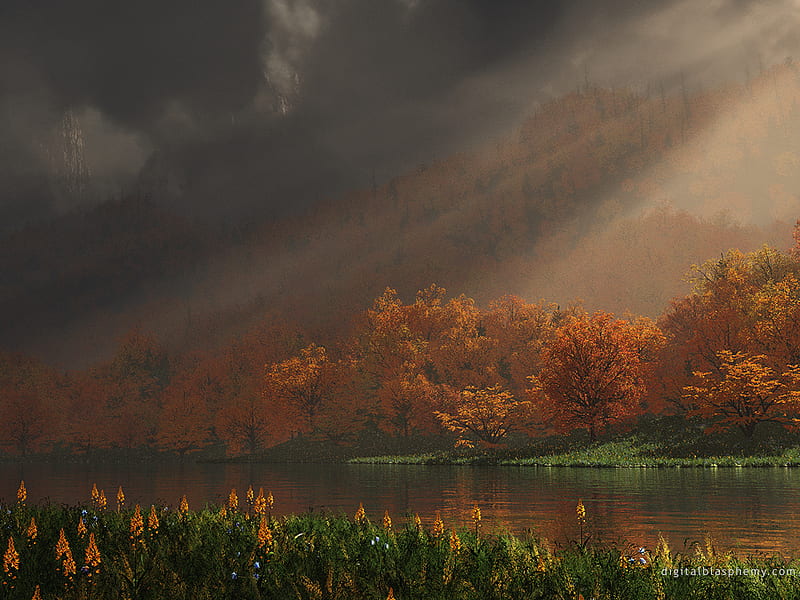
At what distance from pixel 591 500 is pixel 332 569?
18799 millimetres

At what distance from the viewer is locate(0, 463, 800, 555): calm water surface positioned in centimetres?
1656

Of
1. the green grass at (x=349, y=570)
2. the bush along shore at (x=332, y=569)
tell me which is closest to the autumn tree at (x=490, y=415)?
the bush along shore at (x=332, y=569)

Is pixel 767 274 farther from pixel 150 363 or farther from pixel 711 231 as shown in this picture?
pixel 150 363

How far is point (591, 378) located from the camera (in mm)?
60438

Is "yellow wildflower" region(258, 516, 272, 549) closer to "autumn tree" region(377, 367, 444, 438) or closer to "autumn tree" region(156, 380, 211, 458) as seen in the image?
"autumn tree" region(377, 367, 444, 438)

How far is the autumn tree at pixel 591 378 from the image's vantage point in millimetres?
60219

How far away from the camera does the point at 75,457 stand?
112 metres

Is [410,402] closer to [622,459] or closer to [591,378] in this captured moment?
[591,378]

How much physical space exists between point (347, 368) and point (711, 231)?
4120 inches

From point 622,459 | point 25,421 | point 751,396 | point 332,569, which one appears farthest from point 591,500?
point 25,421

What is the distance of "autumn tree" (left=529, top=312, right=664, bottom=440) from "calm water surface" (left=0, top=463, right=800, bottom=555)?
18495 mm

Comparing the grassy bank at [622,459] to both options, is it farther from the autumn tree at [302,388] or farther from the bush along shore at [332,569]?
the bush along shore at [332,569]

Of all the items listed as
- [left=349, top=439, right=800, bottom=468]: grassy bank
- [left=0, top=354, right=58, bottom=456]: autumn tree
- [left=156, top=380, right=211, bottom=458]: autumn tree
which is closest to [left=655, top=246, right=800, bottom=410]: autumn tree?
[left=349, top=439, right=800, bottom=468]: grassy bank

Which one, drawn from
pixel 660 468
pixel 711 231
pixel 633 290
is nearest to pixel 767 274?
pixel 660 468
